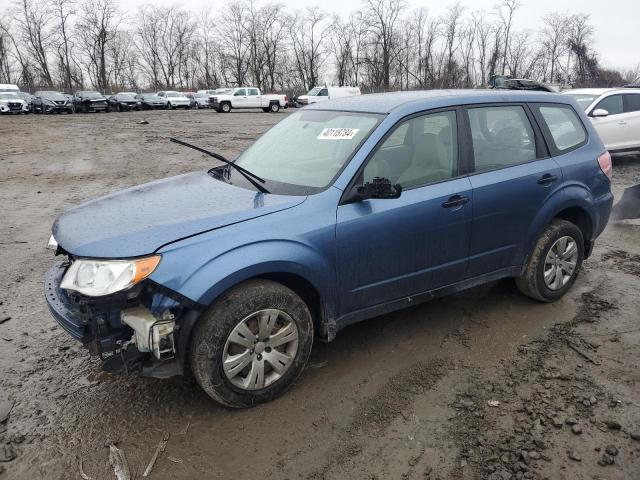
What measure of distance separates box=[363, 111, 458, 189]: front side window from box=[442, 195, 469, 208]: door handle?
170mm

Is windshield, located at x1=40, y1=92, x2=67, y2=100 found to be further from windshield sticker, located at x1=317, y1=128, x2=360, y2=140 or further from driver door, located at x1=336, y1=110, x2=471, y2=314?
driver door, located at x1=336, y1=110, x2=471, y2=314

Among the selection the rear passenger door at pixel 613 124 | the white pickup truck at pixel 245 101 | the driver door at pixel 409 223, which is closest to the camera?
the driver door at pixel 409 223

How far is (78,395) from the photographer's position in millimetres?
3322

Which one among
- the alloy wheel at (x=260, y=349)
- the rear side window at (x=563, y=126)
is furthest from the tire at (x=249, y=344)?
the rear side window at (x=563, y=126)

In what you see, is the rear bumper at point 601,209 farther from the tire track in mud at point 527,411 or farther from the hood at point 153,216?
the hood at point 153,216

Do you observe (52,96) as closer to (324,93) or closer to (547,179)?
(324,93)

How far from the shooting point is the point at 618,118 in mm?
11414

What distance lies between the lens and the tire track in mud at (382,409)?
9.04ft

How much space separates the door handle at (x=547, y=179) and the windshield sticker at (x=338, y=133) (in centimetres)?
158

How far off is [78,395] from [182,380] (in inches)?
25.5

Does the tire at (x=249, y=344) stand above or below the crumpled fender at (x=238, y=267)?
below

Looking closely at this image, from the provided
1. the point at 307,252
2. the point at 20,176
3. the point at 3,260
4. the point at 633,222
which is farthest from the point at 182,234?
the point at 20,176

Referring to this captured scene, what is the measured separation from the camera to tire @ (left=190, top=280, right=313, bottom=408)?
9.39ft

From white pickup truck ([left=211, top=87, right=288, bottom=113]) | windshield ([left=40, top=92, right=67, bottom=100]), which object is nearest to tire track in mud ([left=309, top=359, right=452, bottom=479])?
white pickup truck ([left=211, top=87, right=288, bottom=113])
